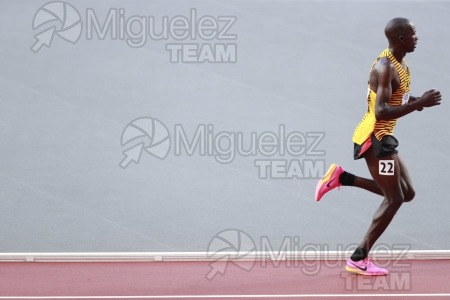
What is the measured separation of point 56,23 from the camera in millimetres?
6504

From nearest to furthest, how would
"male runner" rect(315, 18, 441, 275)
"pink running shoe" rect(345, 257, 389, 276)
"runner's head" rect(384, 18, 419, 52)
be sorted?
"male runner" rect(315, 18, 441, 275) → "runner's head" rect(384, 18, 419, 52) → "pink running shoe" rect(345, 257, 389, 276)

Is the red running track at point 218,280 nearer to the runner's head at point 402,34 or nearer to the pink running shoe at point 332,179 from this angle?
the pink running shoe at point 332,179

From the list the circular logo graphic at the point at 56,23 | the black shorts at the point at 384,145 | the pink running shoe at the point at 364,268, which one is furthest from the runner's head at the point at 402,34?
the circular logo graphic at the point at 56,23

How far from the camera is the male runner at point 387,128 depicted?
4832 mm

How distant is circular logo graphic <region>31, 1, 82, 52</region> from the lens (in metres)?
6.48

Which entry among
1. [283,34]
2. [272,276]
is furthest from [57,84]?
[272,276]

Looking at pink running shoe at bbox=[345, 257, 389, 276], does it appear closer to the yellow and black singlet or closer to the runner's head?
the yellow and black singlet

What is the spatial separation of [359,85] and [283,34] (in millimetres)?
785

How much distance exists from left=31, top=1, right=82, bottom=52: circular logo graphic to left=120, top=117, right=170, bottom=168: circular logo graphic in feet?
2.96

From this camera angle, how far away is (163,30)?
6.52 metres

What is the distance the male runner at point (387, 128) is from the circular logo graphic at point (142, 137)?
192 centimetres

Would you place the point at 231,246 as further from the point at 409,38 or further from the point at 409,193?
the point at 409,38

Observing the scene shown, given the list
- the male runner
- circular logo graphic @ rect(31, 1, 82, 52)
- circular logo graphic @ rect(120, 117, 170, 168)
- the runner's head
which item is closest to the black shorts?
the male runner

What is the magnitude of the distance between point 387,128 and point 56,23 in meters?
3.06
